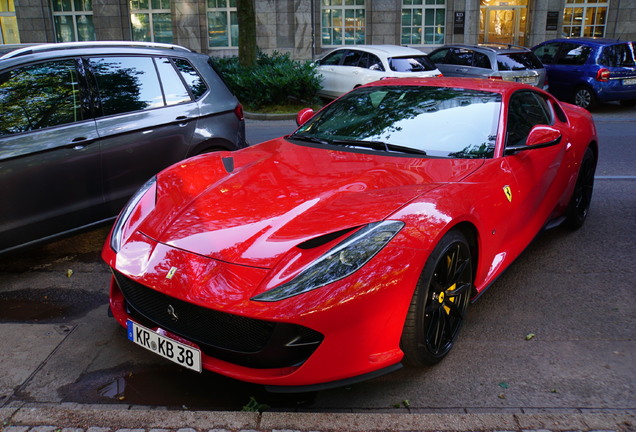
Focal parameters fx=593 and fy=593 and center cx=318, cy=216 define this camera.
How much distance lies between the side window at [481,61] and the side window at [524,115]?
9.55 meters

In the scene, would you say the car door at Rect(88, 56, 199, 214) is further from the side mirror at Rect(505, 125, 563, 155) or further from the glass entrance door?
the glass entrance door

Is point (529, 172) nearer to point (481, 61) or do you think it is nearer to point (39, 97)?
point (39, 97)

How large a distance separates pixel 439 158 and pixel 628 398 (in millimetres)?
1754

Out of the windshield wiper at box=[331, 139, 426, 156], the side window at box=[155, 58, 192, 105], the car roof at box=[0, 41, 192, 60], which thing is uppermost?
the car roof at box=[0, 41, 192, 60]

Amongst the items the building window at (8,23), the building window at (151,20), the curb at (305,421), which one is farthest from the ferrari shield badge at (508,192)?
the building window at (8,23)

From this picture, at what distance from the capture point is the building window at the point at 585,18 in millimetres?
23891

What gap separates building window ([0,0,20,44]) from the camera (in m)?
25.1

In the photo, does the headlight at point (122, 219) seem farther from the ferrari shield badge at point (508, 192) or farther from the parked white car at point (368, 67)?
the parked white car at point (368, 67)

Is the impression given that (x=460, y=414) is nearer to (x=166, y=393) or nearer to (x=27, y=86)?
(x=166, y=393)

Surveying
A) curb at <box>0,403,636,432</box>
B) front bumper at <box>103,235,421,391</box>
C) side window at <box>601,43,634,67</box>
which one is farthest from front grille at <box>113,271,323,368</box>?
side window at <box>601,43,634,67</box>

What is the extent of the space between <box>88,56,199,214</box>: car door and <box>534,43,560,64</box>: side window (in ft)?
42.2

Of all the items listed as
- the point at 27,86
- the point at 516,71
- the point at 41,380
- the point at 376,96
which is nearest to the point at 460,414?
the point at 41,380

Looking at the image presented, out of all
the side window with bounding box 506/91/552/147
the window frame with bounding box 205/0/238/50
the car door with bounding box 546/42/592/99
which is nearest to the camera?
the side window with bounding box 506/91/552/147

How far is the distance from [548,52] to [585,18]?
32.8 ft
